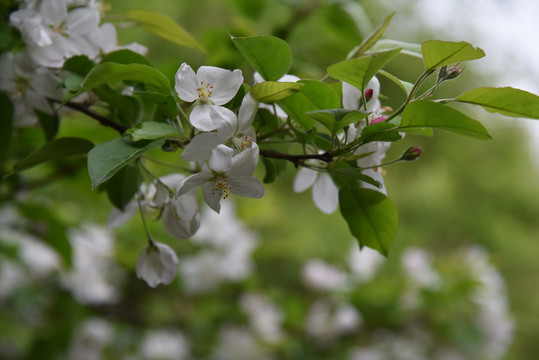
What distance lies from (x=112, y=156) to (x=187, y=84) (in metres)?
0.07

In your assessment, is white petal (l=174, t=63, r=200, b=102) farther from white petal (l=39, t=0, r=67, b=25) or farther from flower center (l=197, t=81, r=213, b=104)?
white petal (l=39, t=0, r=67, b=25)

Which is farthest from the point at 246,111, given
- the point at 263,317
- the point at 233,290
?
the point at 233,290

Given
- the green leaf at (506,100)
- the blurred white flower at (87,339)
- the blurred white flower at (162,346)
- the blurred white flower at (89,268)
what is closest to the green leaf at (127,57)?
the green leaf at (506,100)

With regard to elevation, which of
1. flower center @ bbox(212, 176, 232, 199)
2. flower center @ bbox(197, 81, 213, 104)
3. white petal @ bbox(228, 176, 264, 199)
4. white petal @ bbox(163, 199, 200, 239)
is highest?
flower center @ bbox(197, 81, 213, 104)

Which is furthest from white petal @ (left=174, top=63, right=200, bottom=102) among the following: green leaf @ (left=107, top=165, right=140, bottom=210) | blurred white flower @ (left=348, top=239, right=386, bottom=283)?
blurred white flower @ (left=348, top=239, right=386, bottom=283)

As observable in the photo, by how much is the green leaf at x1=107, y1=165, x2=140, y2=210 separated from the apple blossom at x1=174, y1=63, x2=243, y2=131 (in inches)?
4.2

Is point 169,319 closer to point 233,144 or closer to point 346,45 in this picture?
point 346,45

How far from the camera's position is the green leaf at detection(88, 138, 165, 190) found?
0.98ft

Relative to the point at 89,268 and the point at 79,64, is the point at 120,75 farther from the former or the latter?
the point at 89,268

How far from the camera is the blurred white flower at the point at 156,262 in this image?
1.38ft

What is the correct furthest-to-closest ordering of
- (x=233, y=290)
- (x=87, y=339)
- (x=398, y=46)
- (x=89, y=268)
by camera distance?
1. (x=233, y=290)
2. (x=87, y=339)
3. (x=89, y=268)
4. (x=398, y=46)

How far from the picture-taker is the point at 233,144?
0.35 metres

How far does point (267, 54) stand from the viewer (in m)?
0.36

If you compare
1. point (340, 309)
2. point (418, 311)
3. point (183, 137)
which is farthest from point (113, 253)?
point (183, 137)
